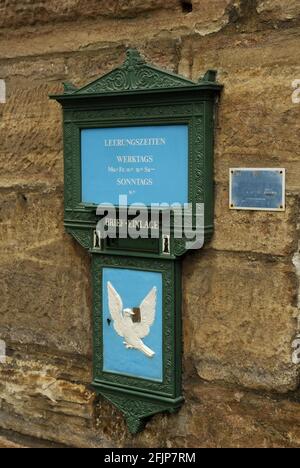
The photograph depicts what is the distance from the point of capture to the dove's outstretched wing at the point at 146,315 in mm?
2508

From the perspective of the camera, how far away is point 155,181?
2.45 meters

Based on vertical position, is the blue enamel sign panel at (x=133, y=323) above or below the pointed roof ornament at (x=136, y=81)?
below

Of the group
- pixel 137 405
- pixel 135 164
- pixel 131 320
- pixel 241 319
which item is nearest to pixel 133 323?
pixel 131 320

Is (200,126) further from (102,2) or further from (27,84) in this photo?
(27,84)

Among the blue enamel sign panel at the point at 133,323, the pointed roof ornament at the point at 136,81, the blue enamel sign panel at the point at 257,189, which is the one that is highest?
the pointed roof ornament at the point at 136,81

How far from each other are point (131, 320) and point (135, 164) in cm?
54

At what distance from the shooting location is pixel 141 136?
Answer: 2.47 m

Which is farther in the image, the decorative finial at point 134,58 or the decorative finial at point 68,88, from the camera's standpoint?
the decorative finial at point 68,88

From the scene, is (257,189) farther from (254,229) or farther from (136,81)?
(136,81)

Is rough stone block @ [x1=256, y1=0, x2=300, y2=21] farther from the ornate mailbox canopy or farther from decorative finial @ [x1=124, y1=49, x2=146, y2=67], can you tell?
decorative finial @ [x1=124, y1=49, x2=146, y2=67]

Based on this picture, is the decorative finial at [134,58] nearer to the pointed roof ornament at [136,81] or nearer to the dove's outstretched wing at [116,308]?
the pointed roof ornament at [136,81]

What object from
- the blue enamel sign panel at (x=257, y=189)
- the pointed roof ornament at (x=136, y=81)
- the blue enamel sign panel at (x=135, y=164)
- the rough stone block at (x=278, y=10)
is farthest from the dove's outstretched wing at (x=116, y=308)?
the rough stone block at (x=278, y=10)

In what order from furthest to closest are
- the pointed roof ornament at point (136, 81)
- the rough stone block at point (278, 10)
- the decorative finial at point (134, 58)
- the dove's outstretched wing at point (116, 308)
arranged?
the dove's outstretched wing at point (116, 308) < the decorative finial at point (134, 58) < the pointed roof ornament at point (136, 81) < the rough stone block at point (278, 10)

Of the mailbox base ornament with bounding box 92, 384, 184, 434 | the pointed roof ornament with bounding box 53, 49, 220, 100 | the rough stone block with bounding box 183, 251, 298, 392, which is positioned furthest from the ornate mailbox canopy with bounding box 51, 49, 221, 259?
the mailbox base ornament with bounding box 92, 384, 184, 434
